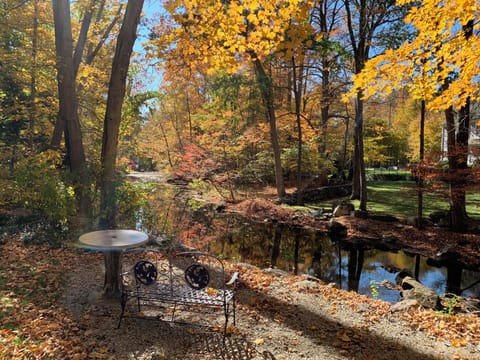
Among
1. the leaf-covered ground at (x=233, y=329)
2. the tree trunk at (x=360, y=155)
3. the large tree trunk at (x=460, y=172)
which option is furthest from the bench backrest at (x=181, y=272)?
the tree trunk at (x=360, y=155)

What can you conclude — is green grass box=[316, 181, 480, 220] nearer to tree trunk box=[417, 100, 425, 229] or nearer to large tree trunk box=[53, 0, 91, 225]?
tree trunk box=[417, 100, 425, 229]

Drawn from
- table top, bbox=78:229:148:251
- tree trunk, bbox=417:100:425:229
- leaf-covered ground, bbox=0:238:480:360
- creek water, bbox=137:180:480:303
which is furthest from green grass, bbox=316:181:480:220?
table top, bbox=78:229:148:251

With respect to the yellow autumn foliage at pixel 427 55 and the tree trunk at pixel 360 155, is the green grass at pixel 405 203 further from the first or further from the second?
the yellow autumn foliage at pixel 427 55

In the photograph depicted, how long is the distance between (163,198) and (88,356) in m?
17.3

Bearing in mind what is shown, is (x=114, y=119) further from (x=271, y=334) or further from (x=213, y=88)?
(x=213, y=88)

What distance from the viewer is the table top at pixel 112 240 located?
3.56m

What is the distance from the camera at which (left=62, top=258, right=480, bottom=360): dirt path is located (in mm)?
3227

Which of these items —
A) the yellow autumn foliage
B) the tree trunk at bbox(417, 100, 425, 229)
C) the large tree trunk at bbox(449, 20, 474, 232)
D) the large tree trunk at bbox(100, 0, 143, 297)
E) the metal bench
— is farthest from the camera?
the tree trunk at bbox(417, 100, 425, 229)

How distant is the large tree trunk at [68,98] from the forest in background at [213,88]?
25 mm

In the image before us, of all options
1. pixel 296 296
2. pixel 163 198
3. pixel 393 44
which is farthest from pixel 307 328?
pixel 163 198

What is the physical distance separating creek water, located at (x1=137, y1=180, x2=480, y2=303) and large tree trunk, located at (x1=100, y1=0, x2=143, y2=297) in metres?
4.54

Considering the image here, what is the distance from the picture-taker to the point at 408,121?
1255 inches

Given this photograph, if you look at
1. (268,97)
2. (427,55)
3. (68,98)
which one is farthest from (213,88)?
(427,55)

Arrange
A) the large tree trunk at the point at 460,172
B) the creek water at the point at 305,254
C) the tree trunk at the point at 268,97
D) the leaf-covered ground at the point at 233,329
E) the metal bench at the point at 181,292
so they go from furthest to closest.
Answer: the tree trunk at the point at 268,97 < the large tree trunk at the point at 460,172 < the creek water at the point at 305,254 < the metal bench at the point at 181,292 < the leaf-covered ground at the point at 233,329
